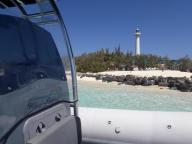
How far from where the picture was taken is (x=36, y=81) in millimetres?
1945

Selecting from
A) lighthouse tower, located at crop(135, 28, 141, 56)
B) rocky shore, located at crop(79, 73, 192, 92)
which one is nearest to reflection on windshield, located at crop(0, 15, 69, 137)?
rocky shore, located at crop(79, 73, 192, 92)

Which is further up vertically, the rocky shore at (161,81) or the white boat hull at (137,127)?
the white boat hull at (137,127)

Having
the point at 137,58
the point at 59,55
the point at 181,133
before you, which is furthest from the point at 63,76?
the point at 137,58

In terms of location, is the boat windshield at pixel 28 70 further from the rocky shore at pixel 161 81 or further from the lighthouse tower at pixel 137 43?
the lighthouse tower at pixel 137 43

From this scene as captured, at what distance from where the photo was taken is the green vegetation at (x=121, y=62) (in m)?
38.3

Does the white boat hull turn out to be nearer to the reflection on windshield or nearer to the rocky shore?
the reflection on windshield

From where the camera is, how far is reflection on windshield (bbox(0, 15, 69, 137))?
5.38 ft

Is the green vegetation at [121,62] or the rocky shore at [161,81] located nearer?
the rocky shore at [161,81]

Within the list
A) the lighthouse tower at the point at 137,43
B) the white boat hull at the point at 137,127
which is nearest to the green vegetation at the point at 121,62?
the lighthouse tower at the point at 137,43

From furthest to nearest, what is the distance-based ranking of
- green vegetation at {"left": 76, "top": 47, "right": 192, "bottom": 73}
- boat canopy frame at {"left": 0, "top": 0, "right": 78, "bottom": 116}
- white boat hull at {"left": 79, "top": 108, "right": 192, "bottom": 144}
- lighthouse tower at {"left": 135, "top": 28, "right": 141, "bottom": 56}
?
lighthouse tower at {"left": 135, "top": 28, "right": 141, "bottom": 56} → green vegetation at {"left": 76, "top": 47, "right": 192, "bottom": 73} → white boat hull at {"left": 79, "top": 108, "right": 192, "bottom": 144} → boat canopy frame at {"left": 0, "top": 0, "right": 78, "bottom": 116}

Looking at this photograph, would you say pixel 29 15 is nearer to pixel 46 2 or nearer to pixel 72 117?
pixel 46 2

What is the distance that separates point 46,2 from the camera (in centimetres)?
218

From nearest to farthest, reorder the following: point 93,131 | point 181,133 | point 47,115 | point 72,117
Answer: point 47,115 → point 72,117 → point 181,133 → point 93,131

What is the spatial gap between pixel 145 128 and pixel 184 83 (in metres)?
17.7
